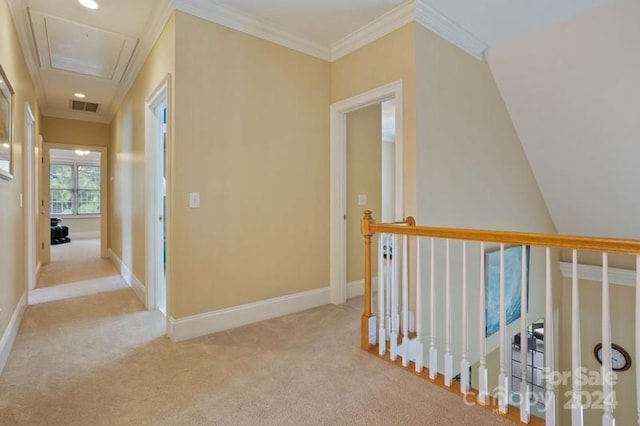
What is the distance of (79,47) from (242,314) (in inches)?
123

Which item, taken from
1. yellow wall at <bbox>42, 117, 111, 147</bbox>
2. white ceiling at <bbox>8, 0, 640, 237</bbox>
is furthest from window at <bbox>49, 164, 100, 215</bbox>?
white ceiling at <bbox>8, 0, 640, 237</bbox>

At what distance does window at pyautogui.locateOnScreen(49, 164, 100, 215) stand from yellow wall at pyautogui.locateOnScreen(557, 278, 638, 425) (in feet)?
37.7

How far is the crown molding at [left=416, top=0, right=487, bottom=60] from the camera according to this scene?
8.62ft

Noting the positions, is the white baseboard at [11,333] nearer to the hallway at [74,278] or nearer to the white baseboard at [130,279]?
the hallway at [74,278]

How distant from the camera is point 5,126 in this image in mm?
2219

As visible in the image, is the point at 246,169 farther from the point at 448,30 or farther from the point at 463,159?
the point at 448,30

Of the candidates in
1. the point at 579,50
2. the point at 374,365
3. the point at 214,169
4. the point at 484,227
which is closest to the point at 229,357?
the point at 374,365

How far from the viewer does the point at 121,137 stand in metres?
4.78

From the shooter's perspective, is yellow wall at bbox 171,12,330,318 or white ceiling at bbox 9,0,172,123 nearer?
yellow wall at bbox 171,12,330,318

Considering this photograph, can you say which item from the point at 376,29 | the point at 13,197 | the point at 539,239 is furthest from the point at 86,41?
the point at 539,239

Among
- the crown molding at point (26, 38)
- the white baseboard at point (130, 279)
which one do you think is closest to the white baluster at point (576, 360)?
the white baseboard at point (130, 279)

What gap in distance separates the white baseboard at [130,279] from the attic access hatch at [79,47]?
2.40 m

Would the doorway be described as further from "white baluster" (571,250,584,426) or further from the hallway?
"white baluster" (571,250,584,426)

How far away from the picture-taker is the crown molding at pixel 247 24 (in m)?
2.50
